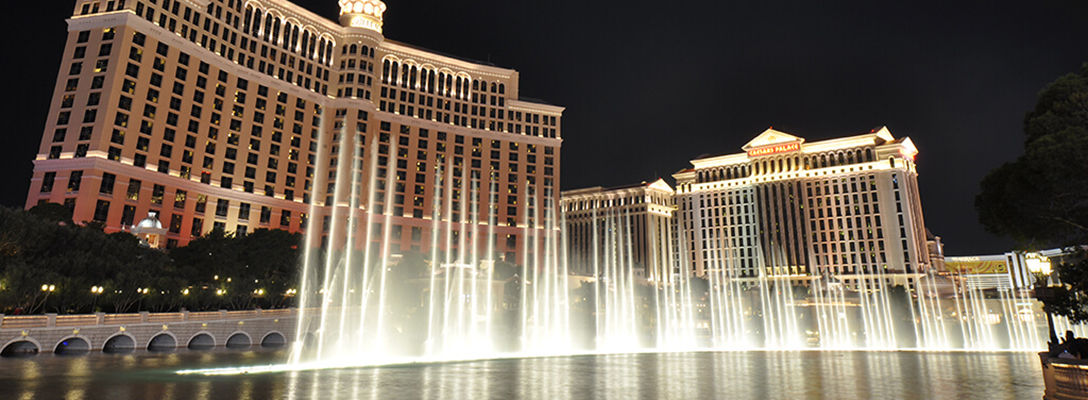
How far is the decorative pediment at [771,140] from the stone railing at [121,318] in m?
105

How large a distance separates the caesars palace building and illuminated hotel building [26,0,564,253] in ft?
136

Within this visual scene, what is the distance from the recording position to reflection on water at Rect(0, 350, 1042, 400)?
15.1 meters

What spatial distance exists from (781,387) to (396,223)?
79.5 m

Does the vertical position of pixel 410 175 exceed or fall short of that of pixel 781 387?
it exceeds it

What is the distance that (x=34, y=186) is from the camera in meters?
61.5

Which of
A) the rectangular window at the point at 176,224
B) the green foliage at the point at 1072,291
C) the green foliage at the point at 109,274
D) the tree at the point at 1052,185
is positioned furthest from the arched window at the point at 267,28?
the green foliage at the point at 1072,291

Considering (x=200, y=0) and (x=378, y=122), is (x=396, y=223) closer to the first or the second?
(x=378, y=122)

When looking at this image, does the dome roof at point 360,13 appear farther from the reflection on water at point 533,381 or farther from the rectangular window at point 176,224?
the reflection on water at point 533,381

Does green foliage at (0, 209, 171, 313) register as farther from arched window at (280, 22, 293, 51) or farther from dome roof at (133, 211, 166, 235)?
arched window at (280, 22, 293, 51)

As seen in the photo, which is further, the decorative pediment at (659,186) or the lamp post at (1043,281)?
the decorative pediment at (659,186)

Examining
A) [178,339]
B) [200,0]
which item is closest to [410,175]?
[200,0]

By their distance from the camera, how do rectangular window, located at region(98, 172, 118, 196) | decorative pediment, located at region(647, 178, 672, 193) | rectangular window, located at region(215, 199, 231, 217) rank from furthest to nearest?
decorative pediment, located at region(647, 178, 672, 193)
rectangular window, located at region(215, 199, 231, 217)
rectangular window, located at region(98, 172, 118, 196)

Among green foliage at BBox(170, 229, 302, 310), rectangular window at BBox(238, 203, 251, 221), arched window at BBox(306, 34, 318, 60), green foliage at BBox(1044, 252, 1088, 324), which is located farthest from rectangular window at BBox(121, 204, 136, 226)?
green foliage at BBox(1044, 252, 1088, 324)

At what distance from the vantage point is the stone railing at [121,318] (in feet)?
95.2
